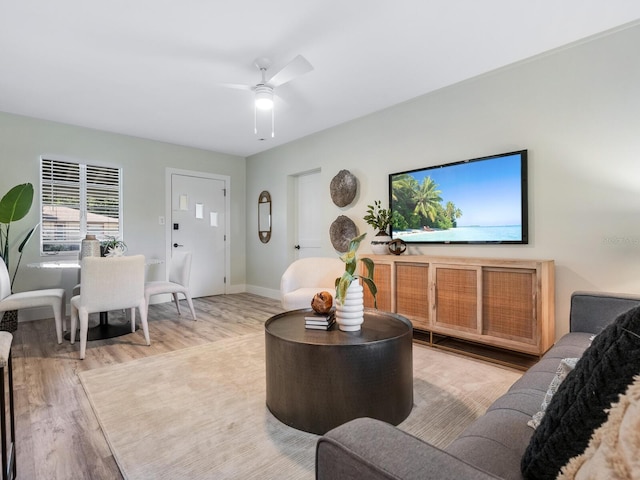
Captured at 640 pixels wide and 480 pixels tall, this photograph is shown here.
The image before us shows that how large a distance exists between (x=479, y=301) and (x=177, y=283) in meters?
3.52

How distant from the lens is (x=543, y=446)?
26.4 inches

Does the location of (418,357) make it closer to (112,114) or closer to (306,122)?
(306,122)

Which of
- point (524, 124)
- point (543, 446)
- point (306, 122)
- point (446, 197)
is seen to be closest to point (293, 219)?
point (306, 122)

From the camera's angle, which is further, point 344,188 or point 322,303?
point 344,188

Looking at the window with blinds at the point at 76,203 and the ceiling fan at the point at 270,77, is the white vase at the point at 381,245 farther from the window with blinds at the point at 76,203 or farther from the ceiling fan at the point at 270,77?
the window with blinds at the point at 76,203

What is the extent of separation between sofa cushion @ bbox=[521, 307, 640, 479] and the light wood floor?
1678mm

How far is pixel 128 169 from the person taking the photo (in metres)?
4.91

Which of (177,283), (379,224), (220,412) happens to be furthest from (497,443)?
(177,283)

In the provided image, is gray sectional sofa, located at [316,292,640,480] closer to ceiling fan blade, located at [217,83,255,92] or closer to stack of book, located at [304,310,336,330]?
stack of book, located at [304,310,336,330]

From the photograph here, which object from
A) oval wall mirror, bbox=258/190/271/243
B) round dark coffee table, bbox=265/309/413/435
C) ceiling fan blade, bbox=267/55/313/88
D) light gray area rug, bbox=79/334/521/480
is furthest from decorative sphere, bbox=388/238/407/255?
oval wall mirror, bbox=258/190/271/243

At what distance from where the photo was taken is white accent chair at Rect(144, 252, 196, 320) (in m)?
3.81

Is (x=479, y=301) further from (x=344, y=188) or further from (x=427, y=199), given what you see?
(x=344, y=188)

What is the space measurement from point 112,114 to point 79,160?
0.99 m

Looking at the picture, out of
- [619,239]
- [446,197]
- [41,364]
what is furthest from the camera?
[446,197]
